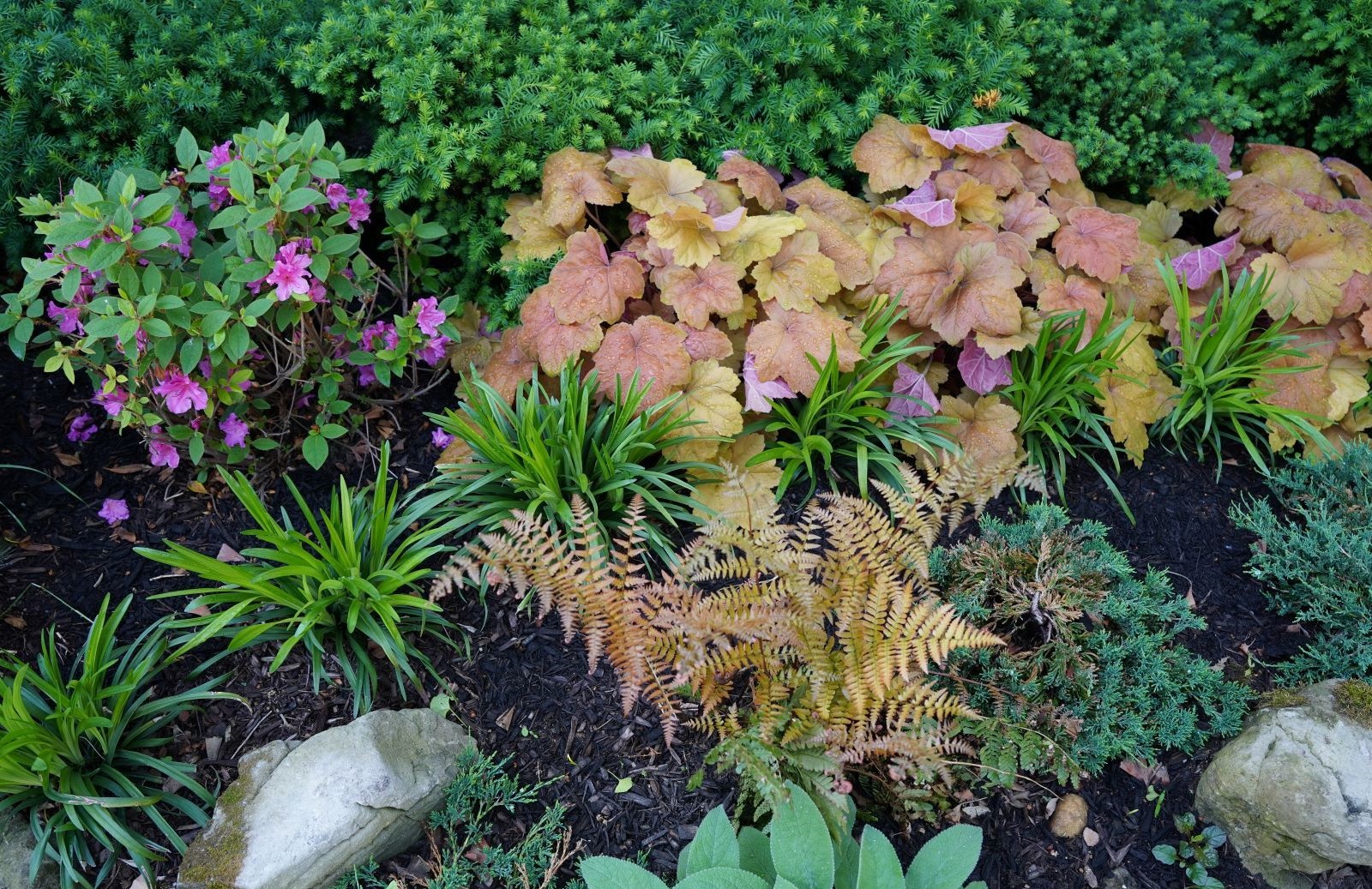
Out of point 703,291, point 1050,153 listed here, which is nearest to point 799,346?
point 703,291

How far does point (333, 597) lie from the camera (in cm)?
256

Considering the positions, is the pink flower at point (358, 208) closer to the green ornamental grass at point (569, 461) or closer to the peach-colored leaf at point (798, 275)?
the green ornamental grass at point (569, 461)

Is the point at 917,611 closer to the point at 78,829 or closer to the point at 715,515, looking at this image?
the point at 715,515

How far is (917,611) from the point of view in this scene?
2.23 meters

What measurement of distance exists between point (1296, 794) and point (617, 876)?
1.74 m

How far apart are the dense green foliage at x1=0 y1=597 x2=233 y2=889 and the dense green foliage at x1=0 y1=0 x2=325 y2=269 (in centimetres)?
152

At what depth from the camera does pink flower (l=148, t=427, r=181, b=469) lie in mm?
2873

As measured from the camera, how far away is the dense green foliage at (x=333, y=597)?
2.49 meters

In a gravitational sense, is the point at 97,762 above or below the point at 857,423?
below

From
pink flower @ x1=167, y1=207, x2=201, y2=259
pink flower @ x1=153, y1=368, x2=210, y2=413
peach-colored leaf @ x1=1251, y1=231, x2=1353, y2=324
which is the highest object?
pink flower @ x1=167, y1=207, x2=201, y2=259

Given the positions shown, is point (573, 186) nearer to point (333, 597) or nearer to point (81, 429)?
point (333, 597)

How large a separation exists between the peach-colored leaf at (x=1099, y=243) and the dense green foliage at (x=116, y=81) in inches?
108

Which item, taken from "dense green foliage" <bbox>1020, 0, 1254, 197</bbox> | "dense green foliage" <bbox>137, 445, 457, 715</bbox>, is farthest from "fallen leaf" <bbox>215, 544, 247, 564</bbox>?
"dense green foliage" <bbox>1020, 0, 1254, 197</bbox>

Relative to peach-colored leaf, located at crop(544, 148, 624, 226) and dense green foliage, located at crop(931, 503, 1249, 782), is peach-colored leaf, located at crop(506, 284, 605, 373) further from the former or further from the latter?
dense green foliage, located at crop(931, 503, 1249, 782)
